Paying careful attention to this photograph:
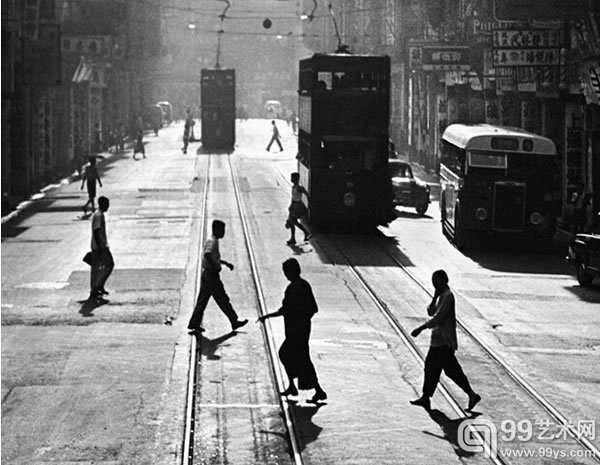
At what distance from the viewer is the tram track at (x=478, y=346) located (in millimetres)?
14596

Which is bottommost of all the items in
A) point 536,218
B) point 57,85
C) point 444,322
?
point 536,218

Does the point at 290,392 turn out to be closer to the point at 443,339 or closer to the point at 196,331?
the point at 443,339

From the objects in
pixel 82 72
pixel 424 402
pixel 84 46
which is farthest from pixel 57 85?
pixel 424 402

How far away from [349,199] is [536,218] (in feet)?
16.5

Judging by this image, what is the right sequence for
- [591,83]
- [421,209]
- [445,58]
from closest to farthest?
[591,83] → [421,209] → [445,58]

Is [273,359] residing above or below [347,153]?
below

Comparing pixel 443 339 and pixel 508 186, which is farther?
pixel 508 186

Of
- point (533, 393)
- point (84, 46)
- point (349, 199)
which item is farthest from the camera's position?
point (84, 46)

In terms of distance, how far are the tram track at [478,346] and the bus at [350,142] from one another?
3682 millimetres

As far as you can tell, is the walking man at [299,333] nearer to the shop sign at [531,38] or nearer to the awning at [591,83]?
the awning at [591,83]

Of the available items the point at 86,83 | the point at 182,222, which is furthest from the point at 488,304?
the point at 86,83

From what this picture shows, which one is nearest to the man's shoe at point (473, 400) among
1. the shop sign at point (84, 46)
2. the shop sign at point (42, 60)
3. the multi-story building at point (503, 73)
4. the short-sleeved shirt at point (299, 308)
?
the short-sleeved shirt at point (299, 308)

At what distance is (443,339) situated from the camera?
15.7 m

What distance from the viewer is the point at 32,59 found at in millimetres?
48594
